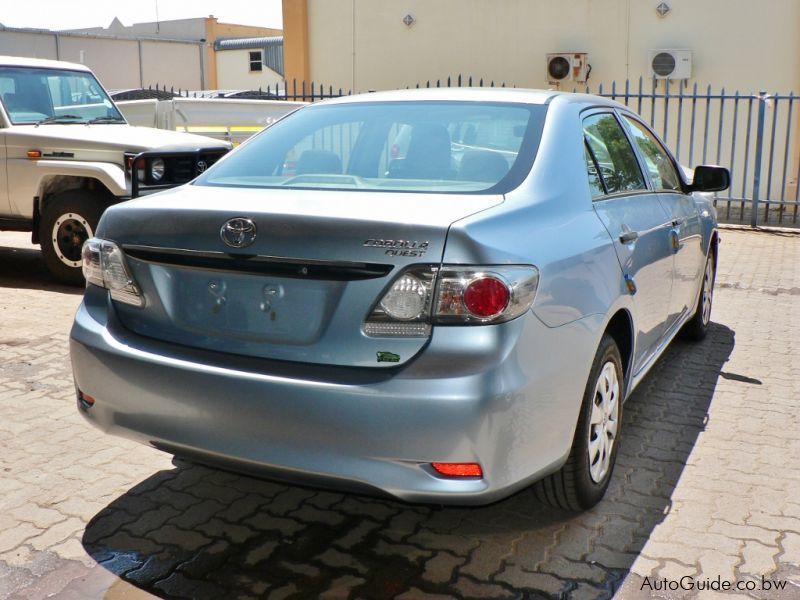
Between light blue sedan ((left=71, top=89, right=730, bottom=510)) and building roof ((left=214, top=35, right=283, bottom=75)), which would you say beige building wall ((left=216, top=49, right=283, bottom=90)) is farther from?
light blue sedan ((left=71, top=89, right=730, bottom=510))

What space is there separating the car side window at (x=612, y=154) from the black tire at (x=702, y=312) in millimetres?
1789

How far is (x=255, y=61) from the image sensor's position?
129 ft

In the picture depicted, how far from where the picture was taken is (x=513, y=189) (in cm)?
307

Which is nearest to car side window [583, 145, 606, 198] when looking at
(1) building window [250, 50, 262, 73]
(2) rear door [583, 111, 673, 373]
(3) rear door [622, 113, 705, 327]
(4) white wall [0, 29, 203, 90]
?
(2) rear door [583, 111, 673, 373]

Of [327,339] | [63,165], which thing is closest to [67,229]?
[63,165]

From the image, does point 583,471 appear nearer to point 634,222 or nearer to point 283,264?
point 634,222

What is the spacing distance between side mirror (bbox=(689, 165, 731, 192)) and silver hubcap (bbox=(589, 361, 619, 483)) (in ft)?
6.65

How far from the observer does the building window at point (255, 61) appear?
39.0m

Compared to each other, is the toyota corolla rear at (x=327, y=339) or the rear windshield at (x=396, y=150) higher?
the rear windshield at (x=396, y=150)

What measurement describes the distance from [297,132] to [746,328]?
4300 millimetres

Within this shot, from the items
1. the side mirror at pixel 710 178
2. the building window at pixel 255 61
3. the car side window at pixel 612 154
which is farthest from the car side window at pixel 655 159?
the building window at pixel 255 61

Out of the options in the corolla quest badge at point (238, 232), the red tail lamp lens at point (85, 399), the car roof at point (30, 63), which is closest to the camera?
the corolla quest badge at point (238, 232)

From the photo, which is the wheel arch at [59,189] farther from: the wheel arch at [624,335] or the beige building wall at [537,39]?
the beige building wall at [537,39]

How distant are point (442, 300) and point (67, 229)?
240 inches
